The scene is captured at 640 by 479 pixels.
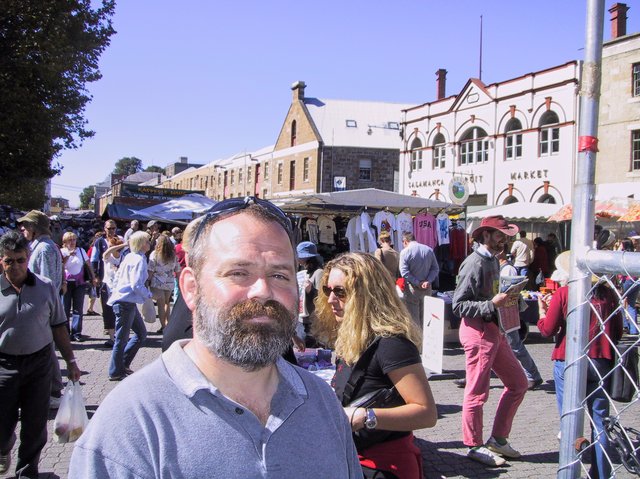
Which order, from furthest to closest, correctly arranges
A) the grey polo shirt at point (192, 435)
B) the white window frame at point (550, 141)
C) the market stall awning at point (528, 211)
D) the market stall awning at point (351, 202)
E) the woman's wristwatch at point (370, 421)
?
the white window frame at point (550, 141) → the market stall awning at point (528, 211) → the market stall awning at point (351, 202) → the woman's wristwatch at point (370, 421) → the grey polo shirt at point (192, 435)

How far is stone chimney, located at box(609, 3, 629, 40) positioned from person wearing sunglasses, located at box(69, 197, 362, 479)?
26971 mm

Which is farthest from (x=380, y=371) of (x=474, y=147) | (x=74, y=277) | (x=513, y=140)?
(x=474, y=147)

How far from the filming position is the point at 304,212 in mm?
12477

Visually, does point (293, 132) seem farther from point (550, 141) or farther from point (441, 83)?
point (550, 141)

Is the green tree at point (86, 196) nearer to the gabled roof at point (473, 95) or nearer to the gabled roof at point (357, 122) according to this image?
the gabled roof at point (357, 122)

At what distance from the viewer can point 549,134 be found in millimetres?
24875

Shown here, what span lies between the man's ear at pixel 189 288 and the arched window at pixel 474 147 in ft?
92.7

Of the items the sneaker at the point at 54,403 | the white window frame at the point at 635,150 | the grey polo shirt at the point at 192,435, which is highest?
the white window frame at the point at 635,150

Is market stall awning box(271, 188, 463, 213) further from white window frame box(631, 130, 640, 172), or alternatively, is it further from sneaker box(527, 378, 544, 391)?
white window frame box(631, 130, 640, 172)

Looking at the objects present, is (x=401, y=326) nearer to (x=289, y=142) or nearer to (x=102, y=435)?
(x=102, y=435)

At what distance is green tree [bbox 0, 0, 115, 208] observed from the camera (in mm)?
14125

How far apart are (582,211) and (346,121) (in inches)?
1520

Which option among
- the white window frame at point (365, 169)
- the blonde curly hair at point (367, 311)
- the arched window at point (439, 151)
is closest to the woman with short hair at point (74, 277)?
the blonde curly hair at point (367, 311)

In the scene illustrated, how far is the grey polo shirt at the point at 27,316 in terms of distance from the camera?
161 inches
